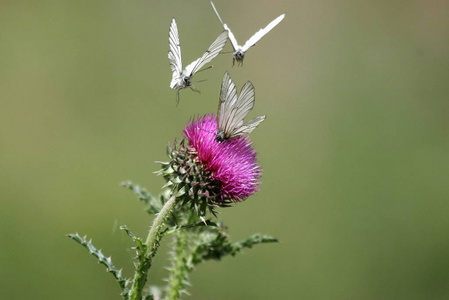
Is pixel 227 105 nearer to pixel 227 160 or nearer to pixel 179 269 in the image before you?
pixel 227 160

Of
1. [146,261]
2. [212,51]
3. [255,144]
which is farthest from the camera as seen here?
[255,144]

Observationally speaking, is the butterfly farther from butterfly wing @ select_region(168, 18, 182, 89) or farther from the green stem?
the green stem

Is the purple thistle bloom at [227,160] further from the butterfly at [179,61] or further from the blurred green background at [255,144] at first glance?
the blurred green background at [255,144]

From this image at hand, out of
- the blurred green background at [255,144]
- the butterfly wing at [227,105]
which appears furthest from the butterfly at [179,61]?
the blurred green background at [255,144]

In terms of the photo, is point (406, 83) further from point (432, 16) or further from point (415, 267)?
point (415, 267)

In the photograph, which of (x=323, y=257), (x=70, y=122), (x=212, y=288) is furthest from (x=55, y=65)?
(x=323, y=257)

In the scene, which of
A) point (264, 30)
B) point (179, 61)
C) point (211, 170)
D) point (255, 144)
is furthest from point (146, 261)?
point (255, 144)

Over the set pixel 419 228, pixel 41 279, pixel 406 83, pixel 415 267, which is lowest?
pixel 41 279
